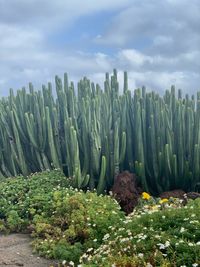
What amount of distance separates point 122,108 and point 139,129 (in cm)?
71

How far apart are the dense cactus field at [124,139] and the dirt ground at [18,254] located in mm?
2729

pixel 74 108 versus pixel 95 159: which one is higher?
pixel 74 108

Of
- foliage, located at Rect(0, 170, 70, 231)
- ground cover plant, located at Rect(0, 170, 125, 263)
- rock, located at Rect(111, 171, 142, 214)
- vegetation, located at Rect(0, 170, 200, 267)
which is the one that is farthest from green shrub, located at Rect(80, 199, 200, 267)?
rock, located at Rect(111, 171, 142, 214)

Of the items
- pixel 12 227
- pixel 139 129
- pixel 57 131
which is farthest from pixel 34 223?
pixel 57 131

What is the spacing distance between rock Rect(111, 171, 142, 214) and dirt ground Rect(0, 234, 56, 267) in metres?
2.24

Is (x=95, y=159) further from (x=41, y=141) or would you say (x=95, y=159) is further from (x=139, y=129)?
(x=41, y=141)

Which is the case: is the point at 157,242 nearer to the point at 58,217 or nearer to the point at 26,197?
the point at 58,217

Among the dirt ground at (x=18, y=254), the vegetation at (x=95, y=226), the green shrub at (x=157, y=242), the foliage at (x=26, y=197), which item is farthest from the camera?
the foliage at (x=26, y=197)

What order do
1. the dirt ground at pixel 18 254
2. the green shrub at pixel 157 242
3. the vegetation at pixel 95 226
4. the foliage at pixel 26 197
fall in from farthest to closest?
the foliage at pixel 26 197 < the dirt ground at pixel 18 254 < the vegetation at pixel 95 226 < the green shrub at pixel 157 242

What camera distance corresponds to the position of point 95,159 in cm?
1218

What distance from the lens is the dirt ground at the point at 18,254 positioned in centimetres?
793

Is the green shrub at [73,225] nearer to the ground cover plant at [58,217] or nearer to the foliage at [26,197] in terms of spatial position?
the ground cover plant at [58,217]

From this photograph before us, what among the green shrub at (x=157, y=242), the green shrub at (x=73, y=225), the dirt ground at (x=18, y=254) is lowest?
the dirt ground at (x=18, y=254)

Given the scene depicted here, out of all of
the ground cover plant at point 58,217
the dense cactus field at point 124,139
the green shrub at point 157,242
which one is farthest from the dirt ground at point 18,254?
the dense cactus field at point 124,139
